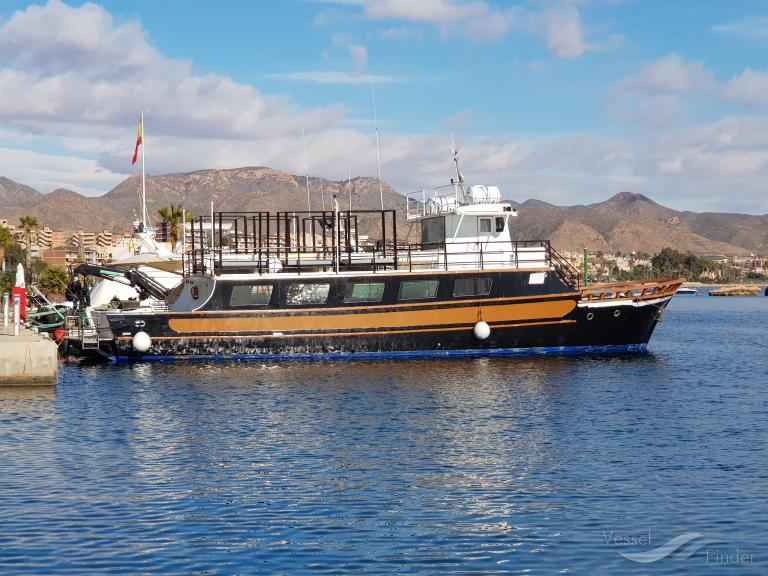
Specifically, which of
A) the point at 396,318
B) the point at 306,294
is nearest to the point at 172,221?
the point at 306,294

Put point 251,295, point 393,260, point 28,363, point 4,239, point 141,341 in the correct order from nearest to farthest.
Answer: point 28,363
point 141,341
point 251,295
point 393,260
point 4,239

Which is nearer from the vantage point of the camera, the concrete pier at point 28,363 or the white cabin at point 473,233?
the concrete pier at point 28,363

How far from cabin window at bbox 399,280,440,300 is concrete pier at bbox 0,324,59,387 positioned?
1359 cm

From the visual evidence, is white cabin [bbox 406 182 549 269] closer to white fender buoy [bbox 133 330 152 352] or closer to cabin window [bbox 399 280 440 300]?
cabin window [bbox 399 280 440 300]

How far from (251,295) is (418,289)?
6254 millimetres

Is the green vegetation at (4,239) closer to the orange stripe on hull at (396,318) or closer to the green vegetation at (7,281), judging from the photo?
the green vegetation at (7,281)

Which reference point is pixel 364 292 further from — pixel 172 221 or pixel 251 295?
pixel 172 221

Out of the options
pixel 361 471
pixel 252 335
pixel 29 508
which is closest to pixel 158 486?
pixel 29 508

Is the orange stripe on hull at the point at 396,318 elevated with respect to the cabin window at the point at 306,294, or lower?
lower

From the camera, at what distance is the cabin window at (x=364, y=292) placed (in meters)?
38.5

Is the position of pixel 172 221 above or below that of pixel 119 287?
above

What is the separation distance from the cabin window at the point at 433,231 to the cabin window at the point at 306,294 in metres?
5.82

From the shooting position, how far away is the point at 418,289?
127 ft

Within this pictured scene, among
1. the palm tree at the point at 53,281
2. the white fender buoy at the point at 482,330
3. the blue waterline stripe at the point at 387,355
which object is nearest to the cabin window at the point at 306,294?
the blue waterline stripe at the point at 387,355
